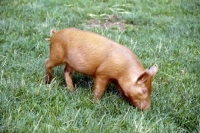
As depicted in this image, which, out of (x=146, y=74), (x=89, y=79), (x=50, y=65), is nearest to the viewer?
(x=146, y=74)

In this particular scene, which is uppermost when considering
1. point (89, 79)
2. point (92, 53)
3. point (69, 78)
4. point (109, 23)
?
point (92, 53)

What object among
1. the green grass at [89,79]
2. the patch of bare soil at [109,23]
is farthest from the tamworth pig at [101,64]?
the patch of bare soil at [109,23]

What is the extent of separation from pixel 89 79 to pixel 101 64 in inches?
33.5

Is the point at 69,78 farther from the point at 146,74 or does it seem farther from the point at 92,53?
the point at 146,74

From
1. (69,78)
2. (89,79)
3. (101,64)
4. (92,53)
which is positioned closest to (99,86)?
(101,64)

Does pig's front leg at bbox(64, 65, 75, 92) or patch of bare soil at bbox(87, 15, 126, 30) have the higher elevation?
patch of bare soil at bbox(87, 15, 126, 30)

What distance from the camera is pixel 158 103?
4887mm

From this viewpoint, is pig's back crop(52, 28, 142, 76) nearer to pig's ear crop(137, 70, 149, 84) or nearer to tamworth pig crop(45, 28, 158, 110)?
tamworth pig crop(45, 28, 158, 110)

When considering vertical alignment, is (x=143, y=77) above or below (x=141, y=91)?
above

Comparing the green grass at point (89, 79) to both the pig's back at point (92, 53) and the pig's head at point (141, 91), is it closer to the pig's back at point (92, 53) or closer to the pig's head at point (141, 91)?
the pig's head at point (141, 91)

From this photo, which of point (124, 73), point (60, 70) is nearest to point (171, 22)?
point (60, 70)

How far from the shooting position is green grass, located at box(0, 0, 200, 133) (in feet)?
13.7

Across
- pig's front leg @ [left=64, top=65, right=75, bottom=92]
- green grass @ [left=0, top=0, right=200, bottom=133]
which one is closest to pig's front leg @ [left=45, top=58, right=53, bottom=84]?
green grass @ [left=0, top=0, right=200, bottom=133]

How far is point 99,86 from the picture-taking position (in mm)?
4797
